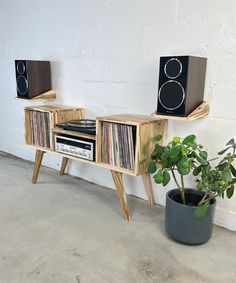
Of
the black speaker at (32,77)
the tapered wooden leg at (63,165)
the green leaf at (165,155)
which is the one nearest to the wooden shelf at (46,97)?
the black speaker at (32,77)

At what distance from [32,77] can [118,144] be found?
101 centimetres

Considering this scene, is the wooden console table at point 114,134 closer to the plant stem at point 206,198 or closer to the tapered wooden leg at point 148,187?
the tapered wooden leg at point 148,187

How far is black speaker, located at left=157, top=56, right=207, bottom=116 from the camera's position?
1.37 meters

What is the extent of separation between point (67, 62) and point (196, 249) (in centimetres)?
165

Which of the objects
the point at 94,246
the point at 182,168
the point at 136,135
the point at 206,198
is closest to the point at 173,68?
the point at 136,135

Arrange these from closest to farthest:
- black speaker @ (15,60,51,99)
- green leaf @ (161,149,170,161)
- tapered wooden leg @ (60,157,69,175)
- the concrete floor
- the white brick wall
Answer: the concrete floor → green leaf @ (161,149,170,161) → the white brick wall → black speaker @ (15,60,51,99) → tapered wooden leg @ (60,157,69,175)

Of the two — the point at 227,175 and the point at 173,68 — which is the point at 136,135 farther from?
the point at 227,175

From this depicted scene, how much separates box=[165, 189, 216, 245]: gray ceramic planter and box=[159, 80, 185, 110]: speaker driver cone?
0.51m

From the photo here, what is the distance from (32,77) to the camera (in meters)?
2.16

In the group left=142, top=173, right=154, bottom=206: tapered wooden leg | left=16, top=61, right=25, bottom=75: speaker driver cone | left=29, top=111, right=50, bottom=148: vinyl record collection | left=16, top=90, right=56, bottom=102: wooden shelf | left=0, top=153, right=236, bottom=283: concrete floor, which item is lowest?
left=0, top=153, right=236, bottom=283: concrete floor

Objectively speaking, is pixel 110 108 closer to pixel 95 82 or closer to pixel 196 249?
pixel 95 82

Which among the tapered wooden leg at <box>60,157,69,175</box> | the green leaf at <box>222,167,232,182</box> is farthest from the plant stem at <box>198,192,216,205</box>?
the tapered wooden leg at <box>60,157,69,175</box>

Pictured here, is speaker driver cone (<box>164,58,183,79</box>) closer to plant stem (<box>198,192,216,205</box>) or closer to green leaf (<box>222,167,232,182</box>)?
green leaf (<box>222,167,232,182</box>)

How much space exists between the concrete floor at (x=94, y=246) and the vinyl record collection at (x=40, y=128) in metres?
0.39
